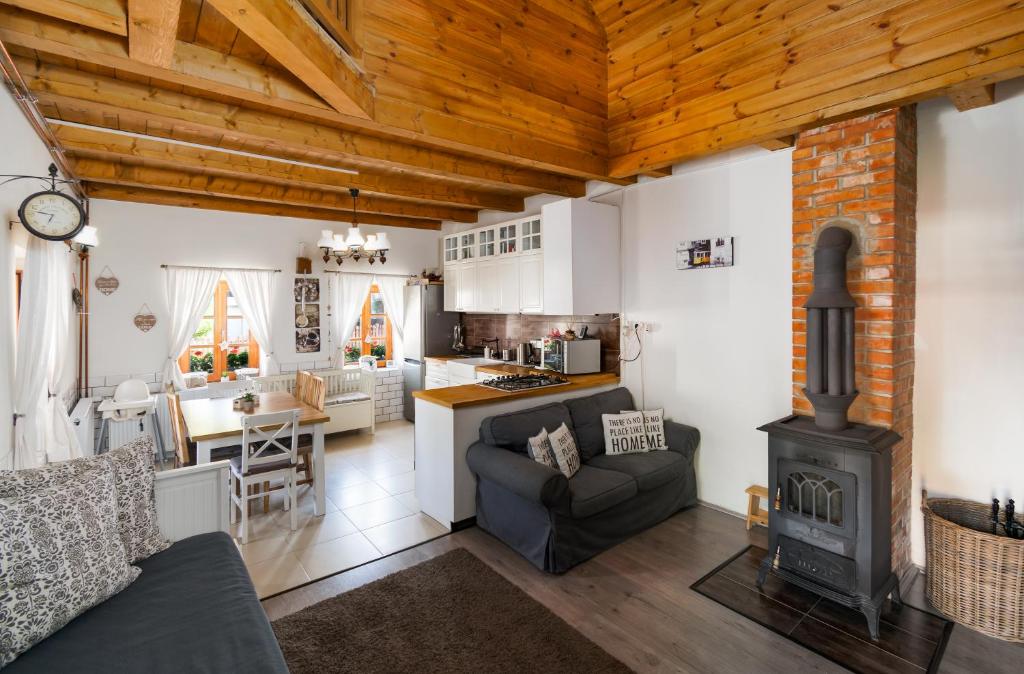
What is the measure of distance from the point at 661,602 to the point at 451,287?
440 centimetres

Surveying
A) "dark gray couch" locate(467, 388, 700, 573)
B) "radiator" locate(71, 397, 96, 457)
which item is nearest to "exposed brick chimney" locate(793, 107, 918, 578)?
"dark gray couch" locate(467, 388, 700, 573)

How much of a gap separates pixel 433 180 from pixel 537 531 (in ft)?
11.5

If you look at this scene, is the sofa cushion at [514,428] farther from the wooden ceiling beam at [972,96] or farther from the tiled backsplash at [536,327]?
the wooden ceiling beam at [972,96]

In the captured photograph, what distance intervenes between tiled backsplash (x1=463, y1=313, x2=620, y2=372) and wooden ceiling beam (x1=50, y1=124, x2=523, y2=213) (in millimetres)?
1343

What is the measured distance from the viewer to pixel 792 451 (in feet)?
8.84

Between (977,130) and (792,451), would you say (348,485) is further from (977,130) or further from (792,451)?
(977,130)

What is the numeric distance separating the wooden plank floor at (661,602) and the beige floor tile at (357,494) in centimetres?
99

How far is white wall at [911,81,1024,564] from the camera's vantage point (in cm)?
259

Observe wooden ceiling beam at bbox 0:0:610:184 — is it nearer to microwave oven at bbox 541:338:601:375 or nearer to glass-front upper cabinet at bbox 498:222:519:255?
glass-front upper cabinet at bbox 498:222:519:255

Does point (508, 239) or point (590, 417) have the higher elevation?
point (508, 239)

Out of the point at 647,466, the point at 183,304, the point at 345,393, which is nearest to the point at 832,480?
the point at 647,466

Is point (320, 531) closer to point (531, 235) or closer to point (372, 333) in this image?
point (531, 235)

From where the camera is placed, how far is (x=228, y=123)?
2.91 meters

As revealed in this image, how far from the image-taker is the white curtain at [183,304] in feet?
17.0
